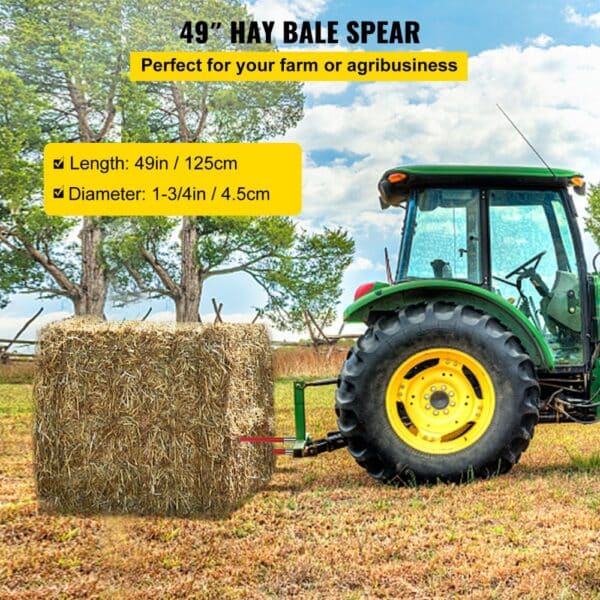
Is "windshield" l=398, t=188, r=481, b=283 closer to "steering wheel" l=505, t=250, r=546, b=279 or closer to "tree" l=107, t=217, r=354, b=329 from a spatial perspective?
"steering wheel" l=505, t=250, r=546, b=279

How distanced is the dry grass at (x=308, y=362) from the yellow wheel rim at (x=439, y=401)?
405 inches

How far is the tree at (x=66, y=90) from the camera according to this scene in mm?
17688

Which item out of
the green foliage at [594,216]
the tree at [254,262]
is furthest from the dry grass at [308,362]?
the green foliage at [594,216]

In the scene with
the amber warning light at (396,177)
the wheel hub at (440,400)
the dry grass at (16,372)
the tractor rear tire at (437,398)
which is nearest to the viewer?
the tractor rear tire at (437,398)

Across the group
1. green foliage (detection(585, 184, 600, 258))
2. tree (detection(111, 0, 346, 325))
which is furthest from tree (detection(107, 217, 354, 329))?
green foliage (detection(585, 184, 600, 258))

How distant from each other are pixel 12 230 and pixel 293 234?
6646 mm

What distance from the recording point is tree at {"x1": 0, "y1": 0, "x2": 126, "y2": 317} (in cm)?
1769

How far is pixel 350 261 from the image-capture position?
19.9 metres

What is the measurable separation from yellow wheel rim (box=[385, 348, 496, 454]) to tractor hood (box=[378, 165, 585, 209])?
3.59ft

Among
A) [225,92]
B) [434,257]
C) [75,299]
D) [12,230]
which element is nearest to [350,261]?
[225,92]

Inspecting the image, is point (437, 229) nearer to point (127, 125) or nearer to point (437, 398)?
point (437, 398)

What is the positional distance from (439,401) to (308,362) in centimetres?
1152

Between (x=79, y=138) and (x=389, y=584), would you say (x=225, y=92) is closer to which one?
(x=79, y=138)

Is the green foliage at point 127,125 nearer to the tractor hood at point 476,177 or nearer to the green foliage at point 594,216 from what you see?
the green foliage at point 594,216
